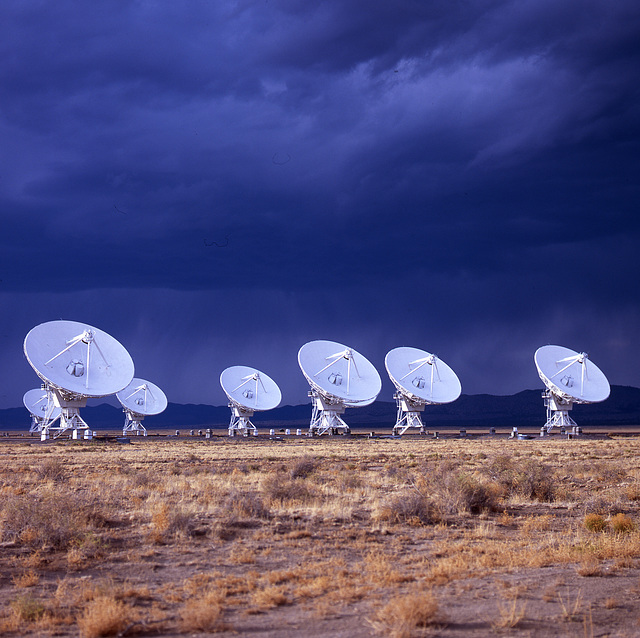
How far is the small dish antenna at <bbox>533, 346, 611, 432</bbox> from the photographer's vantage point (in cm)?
8088

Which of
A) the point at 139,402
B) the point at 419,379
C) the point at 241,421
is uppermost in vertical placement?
the point at 419,379

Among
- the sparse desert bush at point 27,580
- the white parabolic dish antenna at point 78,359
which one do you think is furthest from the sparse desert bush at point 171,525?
the white parabolic dish antenna at point 78,359

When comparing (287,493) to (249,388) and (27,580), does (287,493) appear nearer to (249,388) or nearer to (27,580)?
(27,580)

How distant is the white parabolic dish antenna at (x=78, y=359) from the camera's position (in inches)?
2406

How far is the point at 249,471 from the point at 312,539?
16.3 m

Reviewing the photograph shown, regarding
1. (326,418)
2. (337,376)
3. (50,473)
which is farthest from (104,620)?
(326,418)

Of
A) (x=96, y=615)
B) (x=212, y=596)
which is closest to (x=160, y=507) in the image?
(x=212, y=596)

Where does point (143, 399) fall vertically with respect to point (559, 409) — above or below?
above

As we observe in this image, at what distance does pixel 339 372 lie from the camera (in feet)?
264

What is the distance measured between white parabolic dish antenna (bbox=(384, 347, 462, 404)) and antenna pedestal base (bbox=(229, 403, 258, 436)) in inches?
992

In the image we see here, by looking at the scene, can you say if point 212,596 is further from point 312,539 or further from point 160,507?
point 160,507

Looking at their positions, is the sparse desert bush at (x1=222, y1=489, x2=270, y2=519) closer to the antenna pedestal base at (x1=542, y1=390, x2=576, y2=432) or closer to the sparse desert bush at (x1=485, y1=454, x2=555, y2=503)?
the sparse desert bush at (x1=485, y1=454, x2=555, y2=503)

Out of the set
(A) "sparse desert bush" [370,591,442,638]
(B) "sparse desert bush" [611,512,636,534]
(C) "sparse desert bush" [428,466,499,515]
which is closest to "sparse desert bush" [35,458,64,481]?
(C) "sparse desert bush" [428,466,499,515]

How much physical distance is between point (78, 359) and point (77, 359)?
0.14 metres
